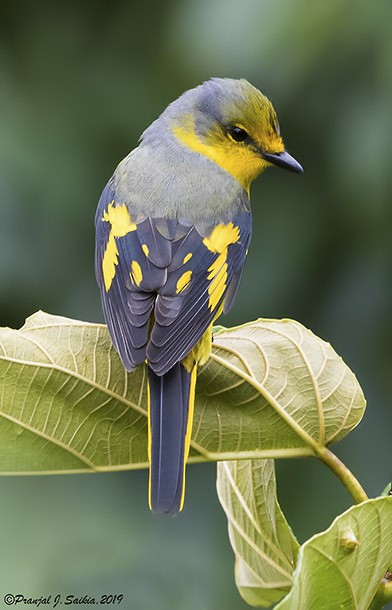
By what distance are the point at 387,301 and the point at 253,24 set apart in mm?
930

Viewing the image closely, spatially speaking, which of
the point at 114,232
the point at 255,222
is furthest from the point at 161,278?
the point at 255,222

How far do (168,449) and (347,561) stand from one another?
16.5 inches

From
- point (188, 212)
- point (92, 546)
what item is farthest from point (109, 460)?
point (92, 546)

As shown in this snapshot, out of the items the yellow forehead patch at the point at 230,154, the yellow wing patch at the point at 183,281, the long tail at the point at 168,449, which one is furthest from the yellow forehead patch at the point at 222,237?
the long tail at the point at 168,449

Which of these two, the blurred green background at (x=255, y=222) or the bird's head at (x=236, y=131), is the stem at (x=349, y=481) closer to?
the blurred green background at (x=255, y=222)

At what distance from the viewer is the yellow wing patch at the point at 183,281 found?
2.33 m

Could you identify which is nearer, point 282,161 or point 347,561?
point 347,561

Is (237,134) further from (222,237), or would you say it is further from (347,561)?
(347,561)

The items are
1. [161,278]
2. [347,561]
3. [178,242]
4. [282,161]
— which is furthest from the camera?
[282,161]

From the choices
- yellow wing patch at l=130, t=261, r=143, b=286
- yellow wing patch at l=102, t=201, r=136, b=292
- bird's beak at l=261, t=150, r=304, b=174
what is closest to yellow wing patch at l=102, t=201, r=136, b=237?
yellow wing patch at l=102, t=201, r=136, b=292

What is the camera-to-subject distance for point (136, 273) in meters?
2.35

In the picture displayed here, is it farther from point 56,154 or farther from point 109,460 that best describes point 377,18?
point 109,460

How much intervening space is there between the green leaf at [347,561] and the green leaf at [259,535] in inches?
10.2

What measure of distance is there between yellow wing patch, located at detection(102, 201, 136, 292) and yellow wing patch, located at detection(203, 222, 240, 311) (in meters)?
0.19
